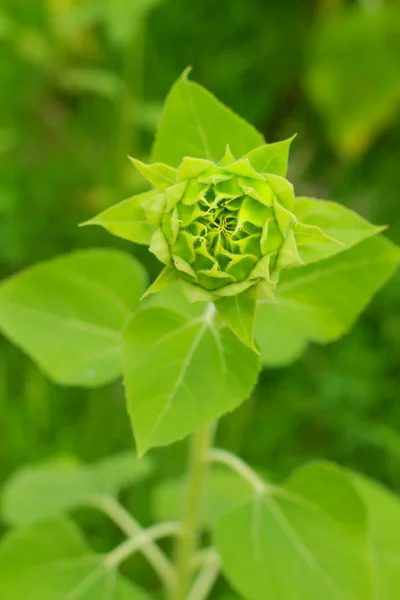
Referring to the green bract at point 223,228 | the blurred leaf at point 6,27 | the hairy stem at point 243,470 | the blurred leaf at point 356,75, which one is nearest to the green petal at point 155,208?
the green bract at point 223,228

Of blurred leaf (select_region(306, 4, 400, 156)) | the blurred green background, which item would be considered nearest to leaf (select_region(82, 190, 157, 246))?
the blurred green background

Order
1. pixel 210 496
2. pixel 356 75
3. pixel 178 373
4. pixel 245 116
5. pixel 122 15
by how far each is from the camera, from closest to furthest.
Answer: pixel 178 373 → pixel 210 496 → pixel 122 15 → pixel 245 116 → pixel 356 75

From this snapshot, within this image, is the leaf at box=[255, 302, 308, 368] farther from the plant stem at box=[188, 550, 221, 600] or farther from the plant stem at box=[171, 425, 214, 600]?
the plant stem at box=[188, 550, 221, 600]

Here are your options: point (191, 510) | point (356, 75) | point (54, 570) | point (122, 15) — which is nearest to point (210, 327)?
point (191, 510)

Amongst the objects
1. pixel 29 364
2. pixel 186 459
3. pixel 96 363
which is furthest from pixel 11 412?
pixel 96 363

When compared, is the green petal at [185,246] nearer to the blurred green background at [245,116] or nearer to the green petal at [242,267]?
the green petal at [242,267]

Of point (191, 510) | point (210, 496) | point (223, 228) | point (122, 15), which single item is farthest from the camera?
point (122, 15)

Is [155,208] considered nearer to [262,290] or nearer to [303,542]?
[262,290]
